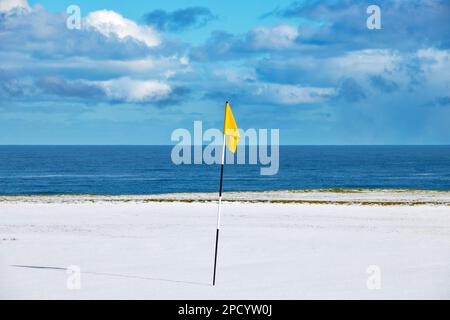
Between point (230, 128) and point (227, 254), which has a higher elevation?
point (230, 128)

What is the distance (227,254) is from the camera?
1658cm

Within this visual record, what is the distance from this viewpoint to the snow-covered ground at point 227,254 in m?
12.4

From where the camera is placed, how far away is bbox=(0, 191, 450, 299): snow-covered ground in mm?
12391

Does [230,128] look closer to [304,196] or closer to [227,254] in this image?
[227,254]

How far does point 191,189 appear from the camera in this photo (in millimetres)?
68125

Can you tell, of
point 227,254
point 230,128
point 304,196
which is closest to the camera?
point 230,128

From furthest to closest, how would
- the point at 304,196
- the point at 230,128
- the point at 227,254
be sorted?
the point at 304,196 → the point at 227,254 → the point at 230,128

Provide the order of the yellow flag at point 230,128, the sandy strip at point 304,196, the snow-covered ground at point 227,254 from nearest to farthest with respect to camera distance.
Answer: the yellow flag at point 230,128, the snow-covered ground at point 227,254, the sandy strip at point 304,196

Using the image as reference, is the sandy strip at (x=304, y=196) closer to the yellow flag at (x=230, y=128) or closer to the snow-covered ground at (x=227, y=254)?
the snow-covered ground at (x=227, y=254)

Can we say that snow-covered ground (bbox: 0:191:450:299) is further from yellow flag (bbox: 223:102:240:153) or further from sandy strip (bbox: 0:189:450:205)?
sandy strip (bbox: 0:189:450:205)

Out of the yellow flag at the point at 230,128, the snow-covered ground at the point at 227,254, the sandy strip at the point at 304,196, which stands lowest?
the snow-covered ground at the point at 227,254

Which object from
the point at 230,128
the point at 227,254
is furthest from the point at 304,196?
the point at 230,128

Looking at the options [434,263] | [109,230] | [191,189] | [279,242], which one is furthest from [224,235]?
[191,189]

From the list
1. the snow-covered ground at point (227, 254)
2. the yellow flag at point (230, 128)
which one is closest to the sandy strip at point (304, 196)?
the snow-covered ground at point (227, 254)
